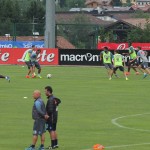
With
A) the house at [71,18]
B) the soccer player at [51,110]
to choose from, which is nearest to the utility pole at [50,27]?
the soccer player at [51,110]

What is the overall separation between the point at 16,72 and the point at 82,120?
26.6 m

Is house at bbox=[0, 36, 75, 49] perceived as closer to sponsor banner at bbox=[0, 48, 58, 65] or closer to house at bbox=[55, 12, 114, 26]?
sponsor banner at bbox=[0, 48, 58, 65]

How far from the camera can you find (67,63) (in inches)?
2515

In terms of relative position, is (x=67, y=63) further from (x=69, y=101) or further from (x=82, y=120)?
(x=82, y=120)

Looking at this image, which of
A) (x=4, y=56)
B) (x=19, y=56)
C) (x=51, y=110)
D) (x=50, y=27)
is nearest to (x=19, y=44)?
(x=50, y=27)

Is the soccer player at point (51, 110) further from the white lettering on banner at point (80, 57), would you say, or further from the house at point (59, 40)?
the house at point (59, 40)

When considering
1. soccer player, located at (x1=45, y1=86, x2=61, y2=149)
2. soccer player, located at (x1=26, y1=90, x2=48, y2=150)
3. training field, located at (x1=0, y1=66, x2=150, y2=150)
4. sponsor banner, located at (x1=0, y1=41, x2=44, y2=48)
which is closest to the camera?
soccer player, located at (x1=26, y1=90, x2=48, y2=150)

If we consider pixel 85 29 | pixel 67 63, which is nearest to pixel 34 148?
pixel 67 63

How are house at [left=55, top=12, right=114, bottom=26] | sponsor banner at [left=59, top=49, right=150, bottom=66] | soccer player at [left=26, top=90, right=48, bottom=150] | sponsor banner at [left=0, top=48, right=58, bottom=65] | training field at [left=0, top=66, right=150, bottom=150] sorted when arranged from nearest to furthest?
soccer player at [left=26, top=90, right=48, bottom=150] → training field at [left=0, top=66, right=150, bottom=150] → sponsor banner at [left=59, top=49, right=150, bottom=66] → sponsor banner at [left=0, top=48, right=58, bottom=65] → house at [left=55, top=12, right=114, bottom=26]

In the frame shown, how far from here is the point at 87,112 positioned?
95.9 feet

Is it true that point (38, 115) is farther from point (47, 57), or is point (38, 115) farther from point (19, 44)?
point (19, 44)

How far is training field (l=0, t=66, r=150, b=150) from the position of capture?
73.2 ft

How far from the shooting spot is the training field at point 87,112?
73.2ft

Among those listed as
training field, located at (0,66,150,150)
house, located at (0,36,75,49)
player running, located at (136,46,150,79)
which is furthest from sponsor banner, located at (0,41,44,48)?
training field, located at (0,66,150,150)
